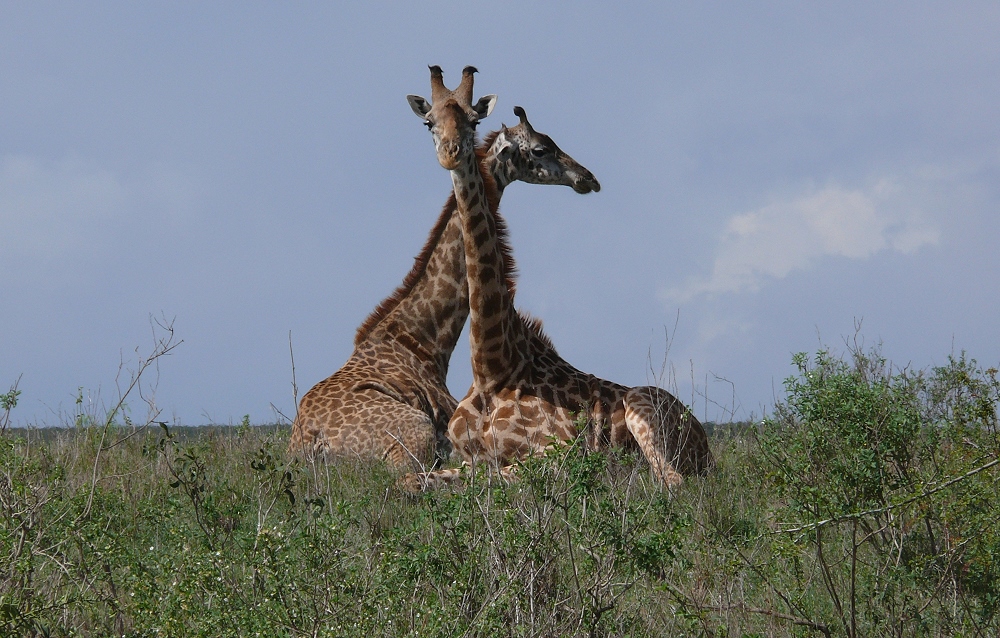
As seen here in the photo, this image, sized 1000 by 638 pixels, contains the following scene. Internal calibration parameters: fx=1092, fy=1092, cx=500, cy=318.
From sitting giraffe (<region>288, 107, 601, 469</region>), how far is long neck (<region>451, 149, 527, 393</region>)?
2.71 ft

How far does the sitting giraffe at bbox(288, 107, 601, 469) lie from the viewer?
32.7 feet

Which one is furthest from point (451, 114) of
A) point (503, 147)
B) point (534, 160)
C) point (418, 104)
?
point (534, 160)

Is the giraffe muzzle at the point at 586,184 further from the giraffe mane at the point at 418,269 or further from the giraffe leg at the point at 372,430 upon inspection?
the giraffe leg at the point at 372,430

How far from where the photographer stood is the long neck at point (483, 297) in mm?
8688

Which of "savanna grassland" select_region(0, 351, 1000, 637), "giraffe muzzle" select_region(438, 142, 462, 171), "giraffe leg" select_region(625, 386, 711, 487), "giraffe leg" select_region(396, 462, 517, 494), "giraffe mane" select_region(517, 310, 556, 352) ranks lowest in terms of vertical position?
"savanna grassland" select_region(0, 351, 1000, 637)

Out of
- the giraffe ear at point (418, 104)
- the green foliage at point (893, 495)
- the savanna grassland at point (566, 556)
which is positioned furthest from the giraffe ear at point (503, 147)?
the green foliage at point (893, 495)

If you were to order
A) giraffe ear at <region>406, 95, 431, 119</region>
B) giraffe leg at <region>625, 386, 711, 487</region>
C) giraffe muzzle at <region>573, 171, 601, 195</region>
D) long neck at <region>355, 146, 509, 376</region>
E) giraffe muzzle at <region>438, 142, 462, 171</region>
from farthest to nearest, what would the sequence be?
giraffe muzzle at <region>573, 171, 601, 195</region> → long neck at <region>355, 146, 509, 376</region> → giraffe ear at <region>406, 95, 431, 119</region> → giraffe muzzle at <region>438, 142, 462, 171</region> → giraffe leg at <region>625, 386, 711, 487</region>

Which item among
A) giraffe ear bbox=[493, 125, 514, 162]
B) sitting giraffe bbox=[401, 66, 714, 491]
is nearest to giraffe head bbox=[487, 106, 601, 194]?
giraffe ear bbox=[493, 125, 514, 162]

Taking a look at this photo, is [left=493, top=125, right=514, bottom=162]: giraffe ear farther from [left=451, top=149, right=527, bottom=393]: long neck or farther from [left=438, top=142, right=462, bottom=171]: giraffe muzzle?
[left=438, top=142, right=462, bottom=171]: giraffe muzzle

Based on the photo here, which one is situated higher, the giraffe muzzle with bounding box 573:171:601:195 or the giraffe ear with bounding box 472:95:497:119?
the giraffe ear with bounding box 472:95:497:119

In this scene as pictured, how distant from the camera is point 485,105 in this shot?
10.1 metres

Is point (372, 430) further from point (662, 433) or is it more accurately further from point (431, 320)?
point (662, 433)

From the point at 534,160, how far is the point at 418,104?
4.87ft

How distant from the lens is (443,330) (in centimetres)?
1054
